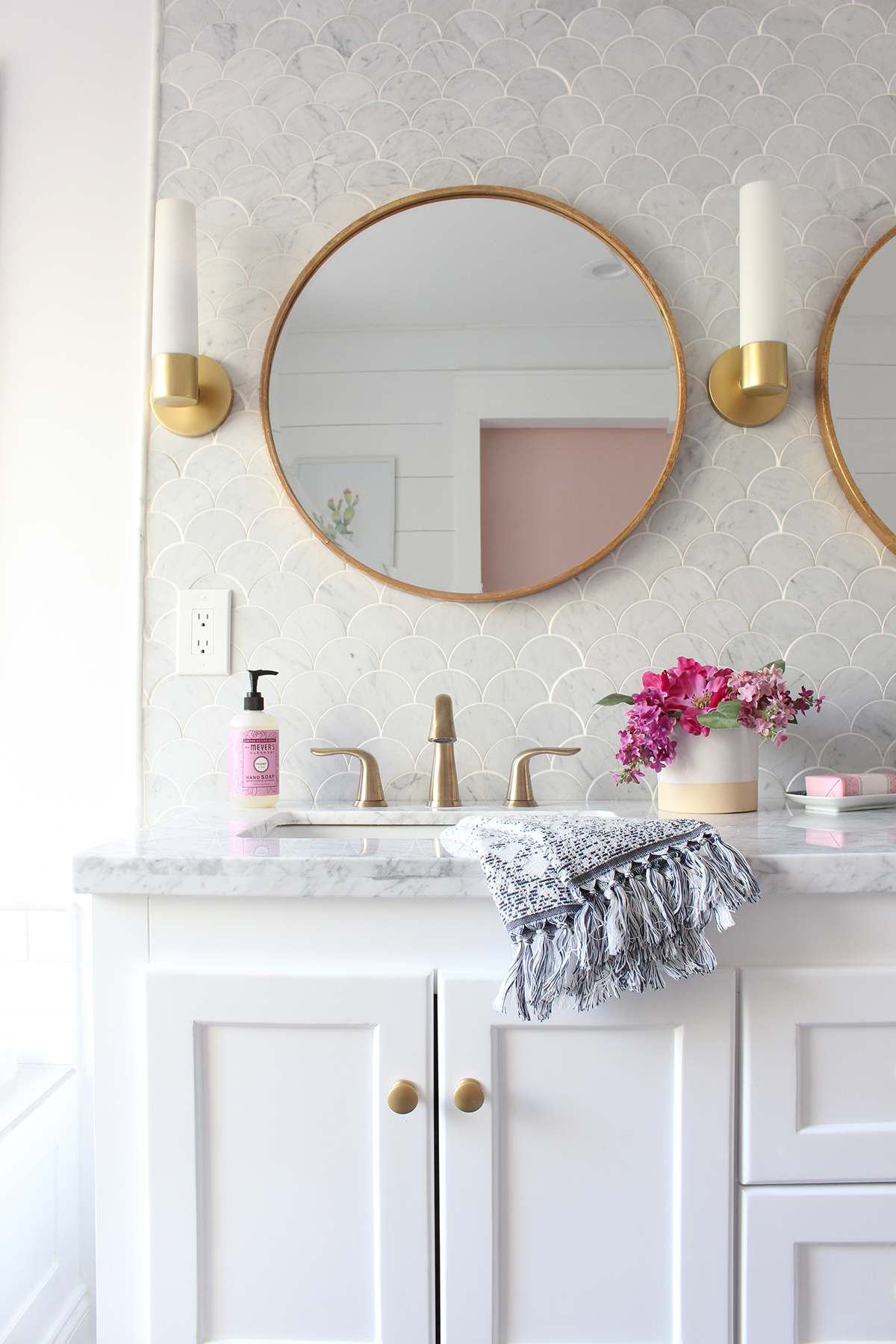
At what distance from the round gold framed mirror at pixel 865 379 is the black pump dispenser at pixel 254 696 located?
965 mm

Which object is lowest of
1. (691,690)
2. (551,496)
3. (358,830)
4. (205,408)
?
(358,830)

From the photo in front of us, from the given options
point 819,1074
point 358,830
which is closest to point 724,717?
point 819,1074

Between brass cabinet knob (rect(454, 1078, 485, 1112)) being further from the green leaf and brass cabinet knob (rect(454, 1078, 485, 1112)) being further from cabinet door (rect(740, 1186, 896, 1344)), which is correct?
the green leaf

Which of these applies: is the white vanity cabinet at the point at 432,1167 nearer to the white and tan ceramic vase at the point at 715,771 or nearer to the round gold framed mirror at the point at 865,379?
the white and tan ceramic vase at the point at 715,771

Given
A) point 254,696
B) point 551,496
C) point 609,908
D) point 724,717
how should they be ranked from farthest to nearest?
point 551,496, point 254,696, point 724,717, point 609,908

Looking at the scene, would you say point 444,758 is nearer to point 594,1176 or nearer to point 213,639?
point 213,639

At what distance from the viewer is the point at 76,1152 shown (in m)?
1.28

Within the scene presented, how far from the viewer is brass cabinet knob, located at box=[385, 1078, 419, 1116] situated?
30.9 inches

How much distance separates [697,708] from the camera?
1109mm

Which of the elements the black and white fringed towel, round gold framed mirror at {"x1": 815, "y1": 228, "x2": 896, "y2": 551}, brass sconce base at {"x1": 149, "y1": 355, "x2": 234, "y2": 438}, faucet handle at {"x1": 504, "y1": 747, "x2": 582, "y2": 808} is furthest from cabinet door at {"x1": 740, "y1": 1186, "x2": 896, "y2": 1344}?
brass sconce base at {"x1": 149, "y1": 355, "x2": 234, "y2": 438}

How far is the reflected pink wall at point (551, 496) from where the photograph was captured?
1.33 m

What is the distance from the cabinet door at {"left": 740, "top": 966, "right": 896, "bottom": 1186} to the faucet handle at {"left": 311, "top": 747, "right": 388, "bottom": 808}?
0.62m

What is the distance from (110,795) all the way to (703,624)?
1.01 meters

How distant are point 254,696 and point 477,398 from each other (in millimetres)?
589
